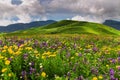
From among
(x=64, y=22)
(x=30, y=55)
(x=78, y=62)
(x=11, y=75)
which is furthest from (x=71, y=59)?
(x=64, y=22)

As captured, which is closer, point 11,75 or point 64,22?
point 11,75

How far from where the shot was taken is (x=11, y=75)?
7070 mm

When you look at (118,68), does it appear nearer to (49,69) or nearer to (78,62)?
(78,62)

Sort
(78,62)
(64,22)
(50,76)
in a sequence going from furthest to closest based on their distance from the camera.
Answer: (64,22), (78,62), (50,76)

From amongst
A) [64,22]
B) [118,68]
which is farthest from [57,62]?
[64,22]

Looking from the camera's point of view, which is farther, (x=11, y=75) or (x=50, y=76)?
(x=50, y=76)

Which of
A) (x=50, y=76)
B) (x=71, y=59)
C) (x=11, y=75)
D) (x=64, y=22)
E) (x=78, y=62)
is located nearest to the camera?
(x=11, y=75)

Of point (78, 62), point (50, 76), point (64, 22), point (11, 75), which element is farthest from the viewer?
point (64, 22)

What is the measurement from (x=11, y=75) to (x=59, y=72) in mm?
1693

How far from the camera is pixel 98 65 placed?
9.20m

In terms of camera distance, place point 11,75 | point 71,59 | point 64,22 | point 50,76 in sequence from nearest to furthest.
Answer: point 11,75, point 50,76, point 71,59, point 64,22

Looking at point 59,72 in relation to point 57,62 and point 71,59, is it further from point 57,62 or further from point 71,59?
point 71,59

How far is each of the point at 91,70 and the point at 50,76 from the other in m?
1.21

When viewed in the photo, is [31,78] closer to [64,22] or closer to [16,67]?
[16,67]
